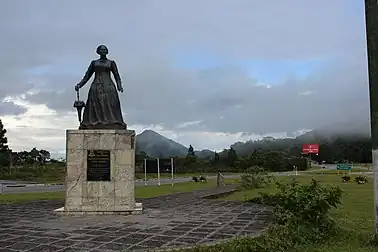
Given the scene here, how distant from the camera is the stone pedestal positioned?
414 inches

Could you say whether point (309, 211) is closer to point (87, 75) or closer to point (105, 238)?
Result: point (105, 238)

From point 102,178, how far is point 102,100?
1.92 metres

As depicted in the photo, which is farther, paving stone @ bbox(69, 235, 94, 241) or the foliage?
paving stone @ bbox(69, 235, 94, 241)

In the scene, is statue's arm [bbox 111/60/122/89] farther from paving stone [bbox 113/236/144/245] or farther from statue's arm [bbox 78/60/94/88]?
paving stone [bbox 113/236/144/245]

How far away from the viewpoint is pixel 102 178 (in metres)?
10.6

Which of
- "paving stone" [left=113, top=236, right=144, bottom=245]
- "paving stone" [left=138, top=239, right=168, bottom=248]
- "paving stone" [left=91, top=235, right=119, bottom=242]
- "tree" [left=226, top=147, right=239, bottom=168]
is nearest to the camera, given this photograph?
"paving stone" [left=138, top=239, right=168, bottom=248]

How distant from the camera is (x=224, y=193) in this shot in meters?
18.7

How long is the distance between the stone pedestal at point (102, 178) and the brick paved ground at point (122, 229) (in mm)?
651

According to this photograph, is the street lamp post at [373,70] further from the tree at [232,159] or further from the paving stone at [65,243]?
the tree at [232,159]

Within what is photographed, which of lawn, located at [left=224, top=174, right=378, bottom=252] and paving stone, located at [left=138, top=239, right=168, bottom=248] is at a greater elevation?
paving stone, located at [left=138, top=239, right=168, bottom=248]

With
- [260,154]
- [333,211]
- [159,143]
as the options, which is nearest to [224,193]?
[333,211]

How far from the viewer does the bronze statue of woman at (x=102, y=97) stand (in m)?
10.9

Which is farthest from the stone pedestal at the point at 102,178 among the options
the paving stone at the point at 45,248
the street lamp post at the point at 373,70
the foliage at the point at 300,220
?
the street lamp post at the point at 373,70

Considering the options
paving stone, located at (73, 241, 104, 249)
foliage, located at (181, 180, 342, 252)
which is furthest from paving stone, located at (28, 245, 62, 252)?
foliage, located at (181, 180, 342, 252)
